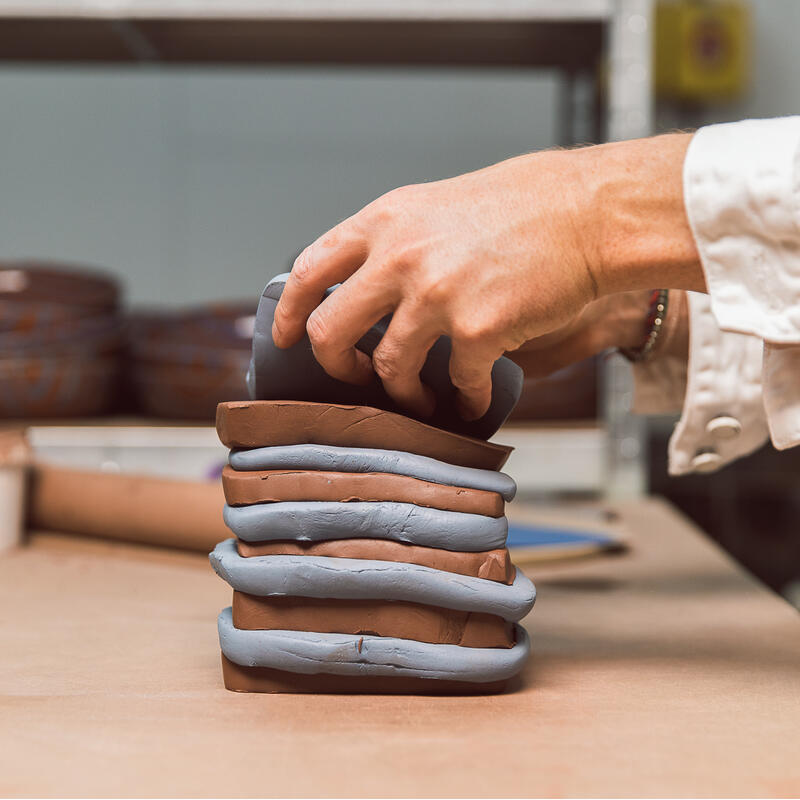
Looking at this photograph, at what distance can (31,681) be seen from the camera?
549 millimetres

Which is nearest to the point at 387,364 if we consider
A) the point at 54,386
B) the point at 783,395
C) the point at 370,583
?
the point at 370,583

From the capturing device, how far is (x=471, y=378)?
21.4 inches

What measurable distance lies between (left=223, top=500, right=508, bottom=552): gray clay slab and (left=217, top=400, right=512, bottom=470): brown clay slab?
1.4 inches

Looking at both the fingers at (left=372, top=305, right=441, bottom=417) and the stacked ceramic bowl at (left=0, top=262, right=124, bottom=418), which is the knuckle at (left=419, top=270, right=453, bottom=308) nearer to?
the fingers at (left=372, top=305, right=441, bottom=417)

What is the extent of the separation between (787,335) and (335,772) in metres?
0.33

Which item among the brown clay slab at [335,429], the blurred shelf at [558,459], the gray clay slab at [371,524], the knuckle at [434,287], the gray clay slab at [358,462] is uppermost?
the knuckle at [434,287]

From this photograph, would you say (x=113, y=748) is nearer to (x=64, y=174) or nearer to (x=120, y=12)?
(x=120, y=12)

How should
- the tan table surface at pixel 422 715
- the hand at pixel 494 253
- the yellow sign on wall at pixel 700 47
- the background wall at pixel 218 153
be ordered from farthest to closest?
the yellow sign on wall at pixel 700 47 → the background wall at pixel 218 153 → the hand at pixel 494 253 → the tan table surface at pixel 422 715

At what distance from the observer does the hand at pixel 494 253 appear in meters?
0.51

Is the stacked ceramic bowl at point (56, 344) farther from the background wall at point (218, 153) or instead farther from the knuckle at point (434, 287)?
the knuckle at point (434, 287)

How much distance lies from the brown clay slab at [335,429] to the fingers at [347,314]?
0.11 ft

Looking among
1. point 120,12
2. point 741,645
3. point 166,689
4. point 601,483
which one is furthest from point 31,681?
point 120,12

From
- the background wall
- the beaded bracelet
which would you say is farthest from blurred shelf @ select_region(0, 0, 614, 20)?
the background wall

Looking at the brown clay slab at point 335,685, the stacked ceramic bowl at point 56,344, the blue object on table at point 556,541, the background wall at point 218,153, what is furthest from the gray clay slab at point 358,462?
the background wall at point 218,153
